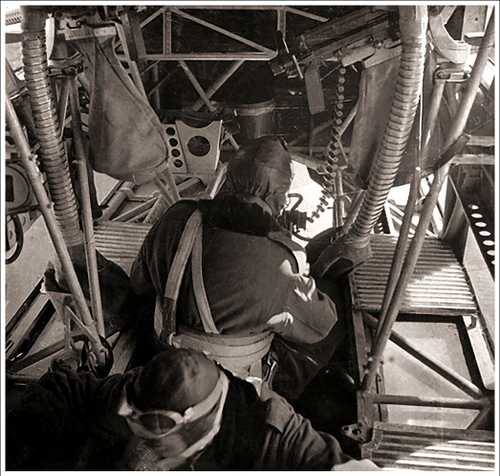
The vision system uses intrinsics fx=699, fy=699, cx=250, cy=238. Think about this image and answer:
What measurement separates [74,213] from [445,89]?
106 cm

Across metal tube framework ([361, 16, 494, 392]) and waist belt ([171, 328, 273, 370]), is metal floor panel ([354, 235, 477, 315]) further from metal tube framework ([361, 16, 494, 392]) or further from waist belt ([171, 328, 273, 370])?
waist belt ([171, 328, 273, 370])

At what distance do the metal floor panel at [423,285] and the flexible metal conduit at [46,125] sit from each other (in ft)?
3.32

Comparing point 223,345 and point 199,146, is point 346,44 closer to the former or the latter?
point 223,345

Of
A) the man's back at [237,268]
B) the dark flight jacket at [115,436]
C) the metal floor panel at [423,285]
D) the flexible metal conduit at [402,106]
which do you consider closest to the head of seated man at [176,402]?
the dark flight jacket at [115,436]

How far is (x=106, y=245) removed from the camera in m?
2.58

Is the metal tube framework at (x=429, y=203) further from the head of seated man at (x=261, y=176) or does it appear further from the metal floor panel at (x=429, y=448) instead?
the head of seated man at (x=261, y=176)

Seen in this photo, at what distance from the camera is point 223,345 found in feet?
6.17

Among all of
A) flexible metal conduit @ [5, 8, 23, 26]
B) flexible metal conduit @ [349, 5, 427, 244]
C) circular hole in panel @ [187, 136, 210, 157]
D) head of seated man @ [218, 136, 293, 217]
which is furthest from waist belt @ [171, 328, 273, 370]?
flexible metal conduit @ [5, 8, 23, 26]

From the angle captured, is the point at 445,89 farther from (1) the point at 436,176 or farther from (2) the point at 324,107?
(2) the point at 324,107

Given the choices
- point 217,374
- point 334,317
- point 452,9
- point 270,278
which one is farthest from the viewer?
point 334,317

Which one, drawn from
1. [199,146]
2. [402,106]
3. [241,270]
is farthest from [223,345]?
[199,146]

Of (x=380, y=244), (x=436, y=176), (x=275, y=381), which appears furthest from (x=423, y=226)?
(x=380, y=244)

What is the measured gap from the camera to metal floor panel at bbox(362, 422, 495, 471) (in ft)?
5.73

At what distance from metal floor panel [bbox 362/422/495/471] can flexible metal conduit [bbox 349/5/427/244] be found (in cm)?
63
